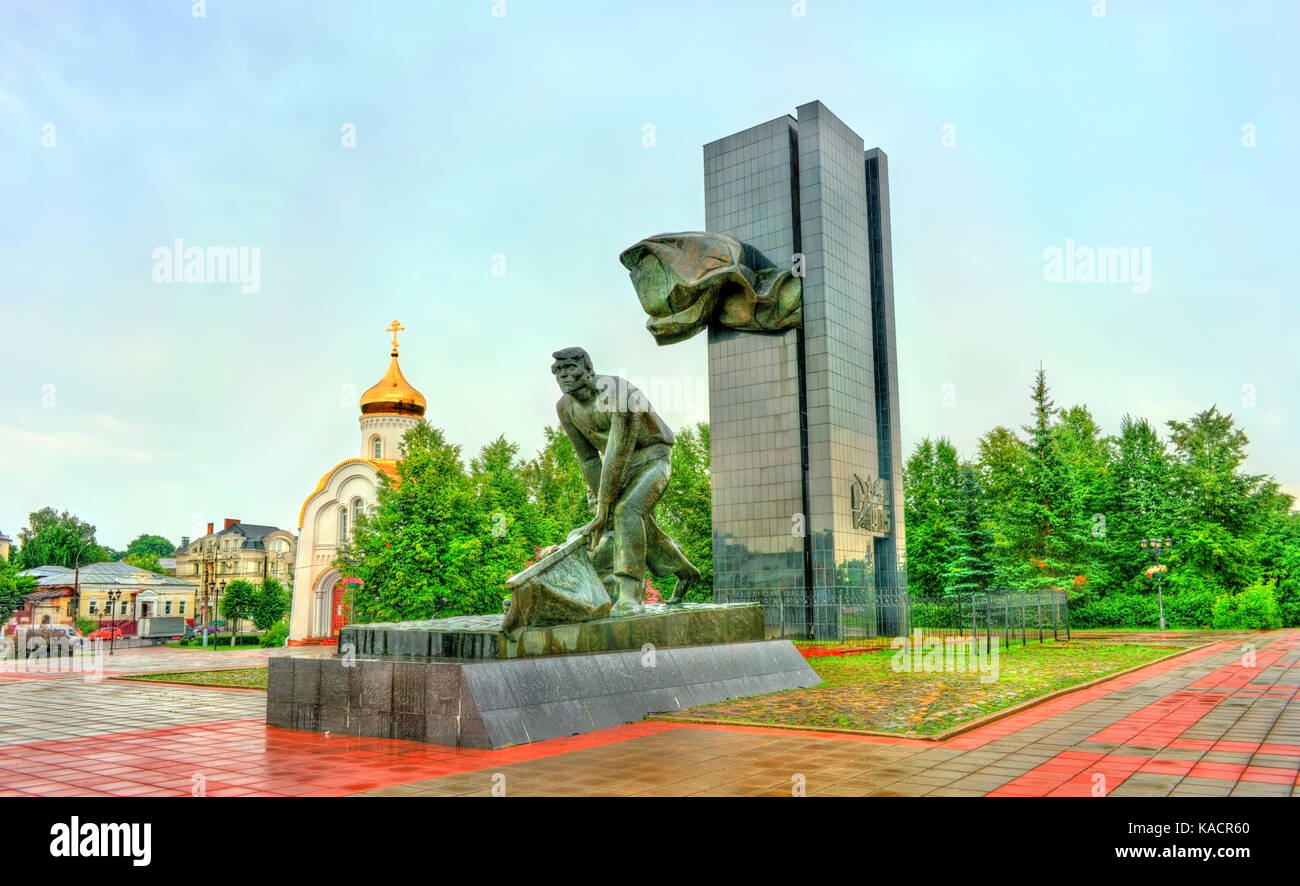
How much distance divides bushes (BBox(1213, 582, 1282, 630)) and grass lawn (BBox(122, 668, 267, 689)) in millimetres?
29010

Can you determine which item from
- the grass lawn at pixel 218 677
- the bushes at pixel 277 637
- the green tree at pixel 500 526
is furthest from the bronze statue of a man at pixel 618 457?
the bushes at pixel 277 637

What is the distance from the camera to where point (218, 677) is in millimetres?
15055

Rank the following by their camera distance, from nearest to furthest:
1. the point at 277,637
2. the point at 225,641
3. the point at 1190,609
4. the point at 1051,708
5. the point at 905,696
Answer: the point at 1051,708, the point at 905,696, the point at 1190,609, the point at 277,637, the point at 225,641

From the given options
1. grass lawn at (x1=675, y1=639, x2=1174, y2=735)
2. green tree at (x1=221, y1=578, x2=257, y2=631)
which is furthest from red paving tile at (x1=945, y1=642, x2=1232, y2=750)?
green tree at (x1=221, y1=578, x2=257, y2=631)

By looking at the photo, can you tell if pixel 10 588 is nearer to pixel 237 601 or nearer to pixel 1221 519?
pixel 237 601

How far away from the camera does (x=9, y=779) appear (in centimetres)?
541

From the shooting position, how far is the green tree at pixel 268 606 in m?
46.2

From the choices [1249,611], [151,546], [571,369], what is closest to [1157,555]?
[1249,611]

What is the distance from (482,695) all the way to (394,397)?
38.6 meters

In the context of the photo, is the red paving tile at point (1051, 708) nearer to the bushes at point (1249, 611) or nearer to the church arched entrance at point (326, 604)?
the bushes at point (1249, 611)

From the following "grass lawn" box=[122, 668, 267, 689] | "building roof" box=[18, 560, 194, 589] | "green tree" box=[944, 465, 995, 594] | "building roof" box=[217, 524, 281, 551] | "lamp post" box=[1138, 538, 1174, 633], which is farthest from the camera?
"building roof" box=[217, 524, 281, 551]

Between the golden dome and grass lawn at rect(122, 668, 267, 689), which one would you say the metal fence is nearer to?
grass lawn at rect(122, 668, 267, 689)

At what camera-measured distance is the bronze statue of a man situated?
8.81m
